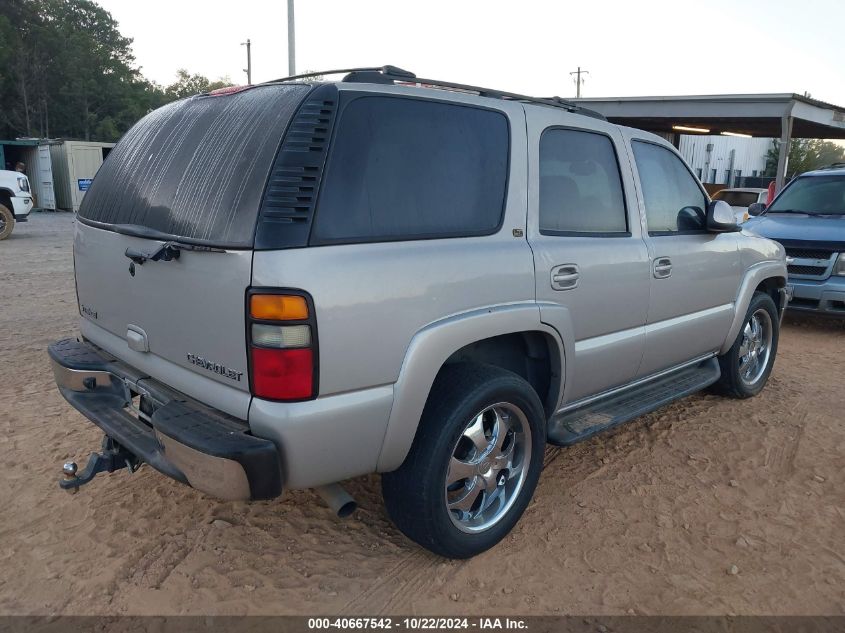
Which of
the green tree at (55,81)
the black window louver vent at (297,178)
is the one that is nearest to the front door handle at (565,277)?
the black window louver vent at (297,178)

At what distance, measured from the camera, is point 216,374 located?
245 centimetres

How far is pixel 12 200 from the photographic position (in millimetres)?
14781

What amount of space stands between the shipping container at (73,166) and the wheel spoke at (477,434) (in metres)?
24.9

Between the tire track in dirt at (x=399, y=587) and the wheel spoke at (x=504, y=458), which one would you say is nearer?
the tire track in dirt at (x=399, y=587)

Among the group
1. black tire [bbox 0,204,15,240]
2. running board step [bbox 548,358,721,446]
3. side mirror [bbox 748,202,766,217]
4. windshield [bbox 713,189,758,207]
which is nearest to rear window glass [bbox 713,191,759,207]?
windshield [bbox 713,189,758,207]

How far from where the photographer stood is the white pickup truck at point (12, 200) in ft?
47.8

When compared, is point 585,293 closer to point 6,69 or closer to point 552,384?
point 552,384

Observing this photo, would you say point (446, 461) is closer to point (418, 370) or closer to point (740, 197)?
point (418, 370)

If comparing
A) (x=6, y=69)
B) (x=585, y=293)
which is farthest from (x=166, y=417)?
(x=6, y=69)

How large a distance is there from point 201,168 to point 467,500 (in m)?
1.78

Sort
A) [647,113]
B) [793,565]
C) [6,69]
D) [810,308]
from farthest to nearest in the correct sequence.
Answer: [6,69] → [647,113] → [810,308] → [793,565]

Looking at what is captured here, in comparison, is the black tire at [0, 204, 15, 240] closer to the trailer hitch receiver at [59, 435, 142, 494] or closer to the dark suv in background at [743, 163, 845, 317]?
the trailer hitch receiver at [59, 435, 142, 494]

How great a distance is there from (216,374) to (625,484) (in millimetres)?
2287

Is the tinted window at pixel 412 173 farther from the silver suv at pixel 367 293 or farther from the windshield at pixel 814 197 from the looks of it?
the windshield at pixel 814 197
